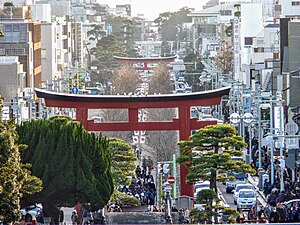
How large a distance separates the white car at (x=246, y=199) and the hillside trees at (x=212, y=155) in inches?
105

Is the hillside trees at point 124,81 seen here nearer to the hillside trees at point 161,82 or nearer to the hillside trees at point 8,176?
the hillside trees at point 161,82

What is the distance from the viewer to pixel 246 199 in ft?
120

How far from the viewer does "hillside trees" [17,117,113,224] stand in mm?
29359

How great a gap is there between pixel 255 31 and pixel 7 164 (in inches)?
1967

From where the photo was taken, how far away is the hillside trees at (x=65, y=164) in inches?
1156

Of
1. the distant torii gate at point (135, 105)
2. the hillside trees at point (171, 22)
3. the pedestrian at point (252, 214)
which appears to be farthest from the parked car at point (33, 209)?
the hillside trees at point (171, 22)

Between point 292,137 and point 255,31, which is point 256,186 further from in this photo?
point 255,31

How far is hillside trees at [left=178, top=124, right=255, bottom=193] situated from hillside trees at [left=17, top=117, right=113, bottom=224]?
2.96 m

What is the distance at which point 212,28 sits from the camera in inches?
4567

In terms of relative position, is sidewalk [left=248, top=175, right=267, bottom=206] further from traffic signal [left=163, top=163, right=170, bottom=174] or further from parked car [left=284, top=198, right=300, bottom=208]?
parked car [left=284, top=198, right=300, bottom=208]

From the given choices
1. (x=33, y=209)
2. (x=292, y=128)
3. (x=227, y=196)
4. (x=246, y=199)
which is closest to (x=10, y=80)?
(x=227, y=196)

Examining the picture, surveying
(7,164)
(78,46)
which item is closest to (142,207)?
(7,164)

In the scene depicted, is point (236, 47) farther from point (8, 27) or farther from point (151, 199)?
point (151, 199)

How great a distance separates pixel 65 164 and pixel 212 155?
4250 mm
